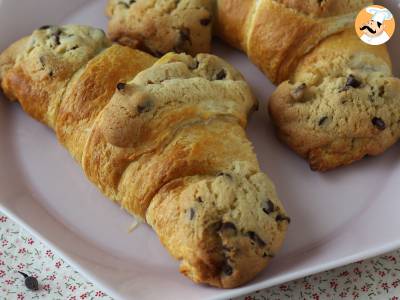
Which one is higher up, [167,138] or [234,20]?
[234,20]

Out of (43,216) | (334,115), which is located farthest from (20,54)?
(334,115)

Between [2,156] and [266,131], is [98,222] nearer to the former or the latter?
[2,156]

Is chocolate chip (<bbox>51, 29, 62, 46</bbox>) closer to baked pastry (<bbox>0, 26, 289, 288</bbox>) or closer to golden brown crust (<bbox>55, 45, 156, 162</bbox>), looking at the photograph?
baked pastry (<bbox>0, 26, 289, 288</bbox>)

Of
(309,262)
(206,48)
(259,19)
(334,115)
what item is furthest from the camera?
(206,48)

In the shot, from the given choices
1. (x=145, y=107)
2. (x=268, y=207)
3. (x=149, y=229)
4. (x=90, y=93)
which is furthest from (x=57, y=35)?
(x=268, y=207)

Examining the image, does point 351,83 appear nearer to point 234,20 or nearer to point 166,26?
point 234,20

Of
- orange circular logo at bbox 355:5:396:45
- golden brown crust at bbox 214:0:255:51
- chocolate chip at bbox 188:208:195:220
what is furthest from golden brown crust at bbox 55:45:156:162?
orange circular logo at bbox 355:5:396:45
